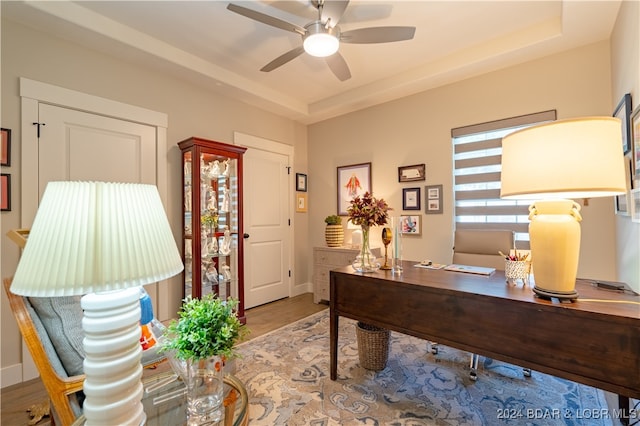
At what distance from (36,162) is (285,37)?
2.31 meters

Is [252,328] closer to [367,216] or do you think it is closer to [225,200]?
[225,200]

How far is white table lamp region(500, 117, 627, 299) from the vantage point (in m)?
1.07

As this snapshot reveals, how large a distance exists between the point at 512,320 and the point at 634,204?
3.52ft

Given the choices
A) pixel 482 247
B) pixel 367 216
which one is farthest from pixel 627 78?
pixel 367 216

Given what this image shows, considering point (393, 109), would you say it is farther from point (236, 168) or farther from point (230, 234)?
point (230, 234)

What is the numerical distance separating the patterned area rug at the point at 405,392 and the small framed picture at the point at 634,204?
46.6 inches

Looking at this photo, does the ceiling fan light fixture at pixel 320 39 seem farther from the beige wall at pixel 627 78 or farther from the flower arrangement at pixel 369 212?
the beige wall at pixel 627 78

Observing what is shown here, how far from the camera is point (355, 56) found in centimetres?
289

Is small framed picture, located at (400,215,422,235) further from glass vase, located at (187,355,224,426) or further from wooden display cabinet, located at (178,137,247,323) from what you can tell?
glass vase, located at (187,355,224,426)

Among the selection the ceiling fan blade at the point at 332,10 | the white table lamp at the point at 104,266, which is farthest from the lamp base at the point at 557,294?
the ceiling fan blade at the point at 332,10

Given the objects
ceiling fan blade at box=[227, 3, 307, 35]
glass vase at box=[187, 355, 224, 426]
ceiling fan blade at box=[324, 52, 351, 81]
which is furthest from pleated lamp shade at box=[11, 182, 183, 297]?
ceiling fan blade at box=[324, 52, 351, 81]

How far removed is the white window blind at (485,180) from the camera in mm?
2758

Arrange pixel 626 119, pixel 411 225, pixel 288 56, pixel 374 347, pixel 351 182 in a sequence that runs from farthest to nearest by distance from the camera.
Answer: pixel 351 182, pixel 411 225, pixel 288 56, pixel 374 347, pixel 626 119

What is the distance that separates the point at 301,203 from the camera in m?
4.50
